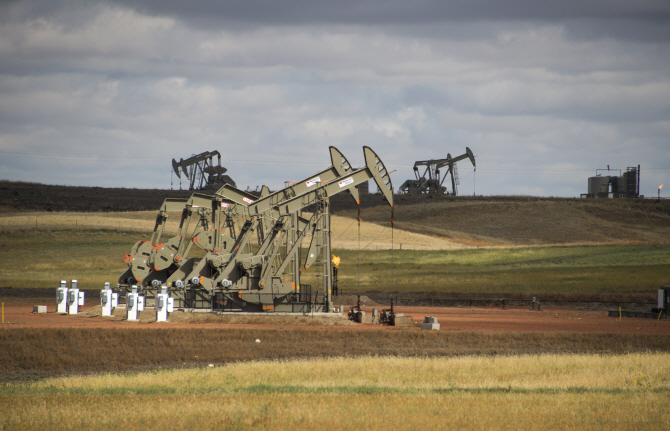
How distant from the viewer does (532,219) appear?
9844cm

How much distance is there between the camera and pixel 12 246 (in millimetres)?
60281

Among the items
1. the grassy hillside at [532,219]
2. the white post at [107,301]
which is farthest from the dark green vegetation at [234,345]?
the grassy hillside at [532,219]

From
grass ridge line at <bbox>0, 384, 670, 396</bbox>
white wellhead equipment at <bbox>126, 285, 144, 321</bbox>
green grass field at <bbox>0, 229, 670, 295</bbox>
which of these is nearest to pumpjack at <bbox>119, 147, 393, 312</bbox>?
white wellhead equipment at <bbox>126, 285, 144, 321</bbox>

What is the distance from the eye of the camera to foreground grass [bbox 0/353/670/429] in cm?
1130

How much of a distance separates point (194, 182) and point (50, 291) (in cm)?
6731

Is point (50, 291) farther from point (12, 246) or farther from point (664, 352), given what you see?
point (664, 352)

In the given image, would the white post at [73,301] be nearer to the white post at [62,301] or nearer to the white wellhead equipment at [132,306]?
the white post at [62,301]

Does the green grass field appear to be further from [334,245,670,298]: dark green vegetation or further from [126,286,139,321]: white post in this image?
[126,286,139,321]: white post

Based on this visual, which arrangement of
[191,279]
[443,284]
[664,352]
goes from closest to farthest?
[664,352] < [191,279] < [443,284]

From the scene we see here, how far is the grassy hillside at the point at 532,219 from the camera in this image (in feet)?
287

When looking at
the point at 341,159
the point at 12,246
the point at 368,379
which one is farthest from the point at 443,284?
the point at 12,246

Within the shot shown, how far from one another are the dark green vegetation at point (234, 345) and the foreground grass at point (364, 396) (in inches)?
85.8

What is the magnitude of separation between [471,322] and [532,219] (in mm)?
73304

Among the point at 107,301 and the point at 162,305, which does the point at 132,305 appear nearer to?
the point at 162,305
